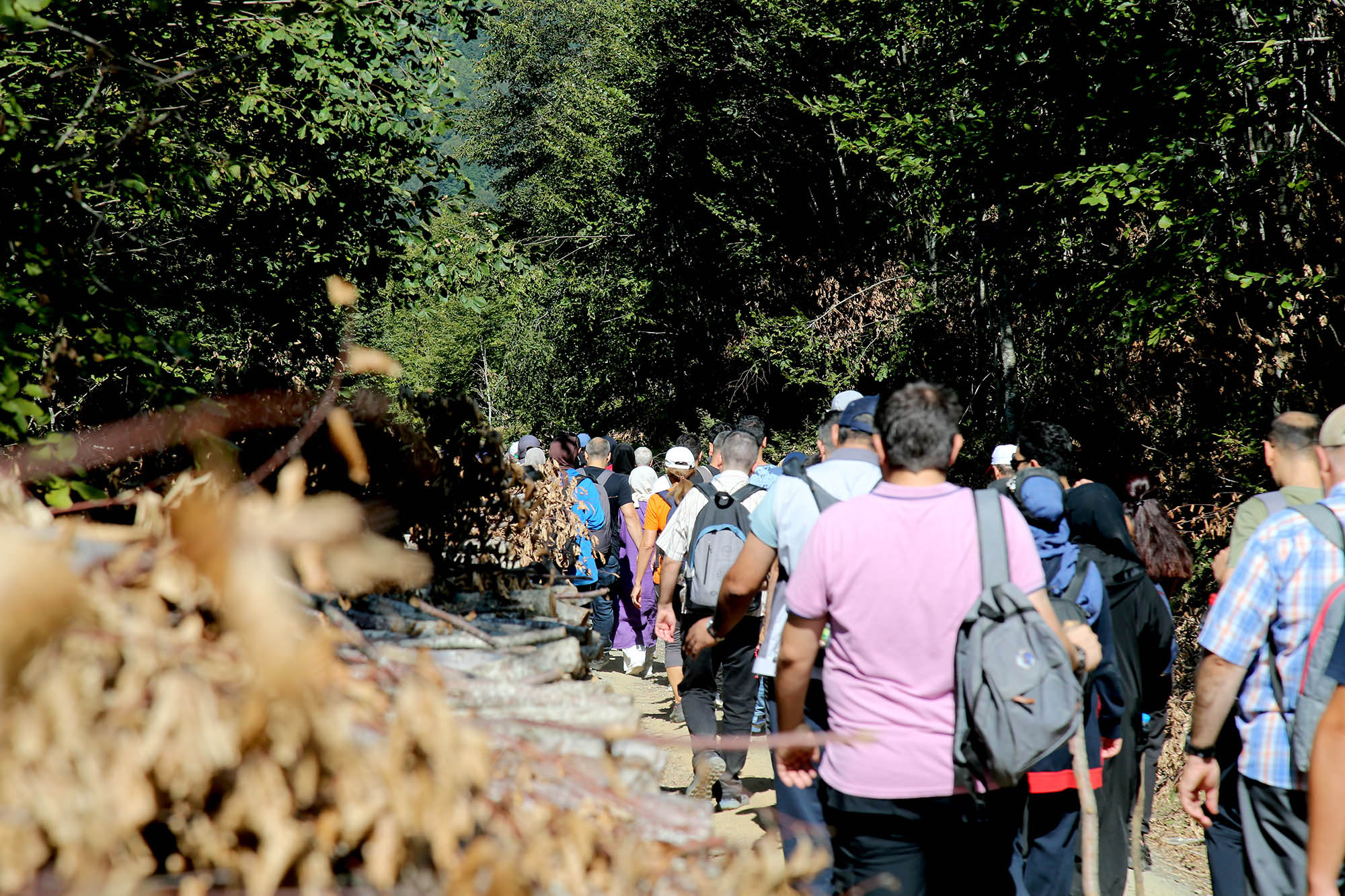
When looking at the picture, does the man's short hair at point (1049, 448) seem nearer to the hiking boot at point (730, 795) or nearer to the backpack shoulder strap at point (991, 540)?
the backpack shoulder strap at point (991, 540)

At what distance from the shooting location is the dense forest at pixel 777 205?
4184 millimetres

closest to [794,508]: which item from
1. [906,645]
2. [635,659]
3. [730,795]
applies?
[906,645]

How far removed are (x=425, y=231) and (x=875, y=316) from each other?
12120 mm

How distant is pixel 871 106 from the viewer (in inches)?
622

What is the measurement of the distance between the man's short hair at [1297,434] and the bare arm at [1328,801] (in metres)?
1.47

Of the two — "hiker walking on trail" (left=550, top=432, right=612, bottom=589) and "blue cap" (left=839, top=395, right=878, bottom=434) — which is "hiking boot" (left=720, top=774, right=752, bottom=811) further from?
"blue cap" (left=839, top=395, right=878, bottom=434)

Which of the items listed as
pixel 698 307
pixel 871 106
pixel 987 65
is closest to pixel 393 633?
pixel 987 65

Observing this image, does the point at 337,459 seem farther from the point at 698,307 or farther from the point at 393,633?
the point at 698,307

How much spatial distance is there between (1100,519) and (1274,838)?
1713mm

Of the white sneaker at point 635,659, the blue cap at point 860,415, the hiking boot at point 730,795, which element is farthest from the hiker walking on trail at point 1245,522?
the white sneaker at point 635,659

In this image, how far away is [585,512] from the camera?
8898 mm

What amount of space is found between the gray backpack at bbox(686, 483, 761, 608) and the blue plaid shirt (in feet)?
10.3

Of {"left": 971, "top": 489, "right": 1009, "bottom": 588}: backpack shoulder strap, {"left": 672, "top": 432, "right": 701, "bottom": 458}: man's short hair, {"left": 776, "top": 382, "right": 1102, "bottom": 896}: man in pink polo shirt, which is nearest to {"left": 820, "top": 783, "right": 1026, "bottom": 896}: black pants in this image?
{"left": 776, "top": 382, "right": 1102, "bottom": 896}: man in pink polo shirt

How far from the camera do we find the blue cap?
421cm
